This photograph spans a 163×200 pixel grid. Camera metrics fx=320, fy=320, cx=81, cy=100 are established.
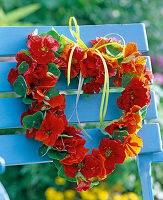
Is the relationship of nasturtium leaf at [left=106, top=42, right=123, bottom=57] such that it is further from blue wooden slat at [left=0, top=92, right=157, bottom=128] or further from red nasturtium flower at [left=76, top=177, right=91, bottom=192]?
red nasturtium flower at [left=76, top=177, right=91, bottom=192]

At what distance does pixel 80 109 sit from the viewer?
3.33ft

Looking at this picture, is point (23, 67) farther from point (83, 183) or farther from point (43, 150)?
point (83, 183)

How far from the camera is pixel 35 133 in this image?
0.91m

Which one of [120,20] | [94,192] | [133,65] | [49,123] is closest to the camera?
[49,123]

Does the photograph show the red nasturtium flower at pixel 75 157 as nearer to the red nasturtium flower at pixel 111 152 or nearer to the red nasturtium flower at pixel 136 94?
the red nasturtium flower at pixel 111 152

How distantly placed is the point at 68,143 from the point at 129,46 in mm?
355

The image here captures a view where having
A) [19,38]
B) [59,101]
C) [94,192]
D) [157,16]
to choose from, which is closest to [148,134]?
[59,101]

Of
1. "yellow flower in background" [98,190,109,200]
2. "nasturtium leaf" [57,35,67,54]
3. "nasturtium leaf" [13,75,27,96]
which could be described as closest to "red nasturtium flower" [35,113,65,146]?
"nasturtium leaf" [13,75,27,96]

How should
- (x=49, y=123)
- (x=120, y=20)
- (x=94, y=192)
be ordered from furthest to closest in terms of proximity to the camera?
(x=120, y=20), (x=94, y=192), (x=49, y=123)

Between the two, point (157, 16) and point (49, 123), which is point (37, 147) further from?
point (157, 16)

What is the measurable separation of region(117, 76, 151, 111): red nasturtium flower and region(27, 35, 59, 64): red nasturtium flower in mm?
250

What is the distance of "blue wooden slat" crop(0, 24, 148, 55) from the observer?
99 centimetres

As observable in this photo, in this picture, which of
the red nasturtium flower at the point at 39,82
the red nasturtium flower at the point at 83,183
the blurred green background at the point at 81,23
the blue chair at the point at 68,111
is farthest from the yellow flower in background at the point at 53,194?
the red nasturtium flower at the point at 39,82

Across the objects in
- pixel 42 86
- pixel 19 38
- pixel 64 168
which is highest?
pixel 19 38
